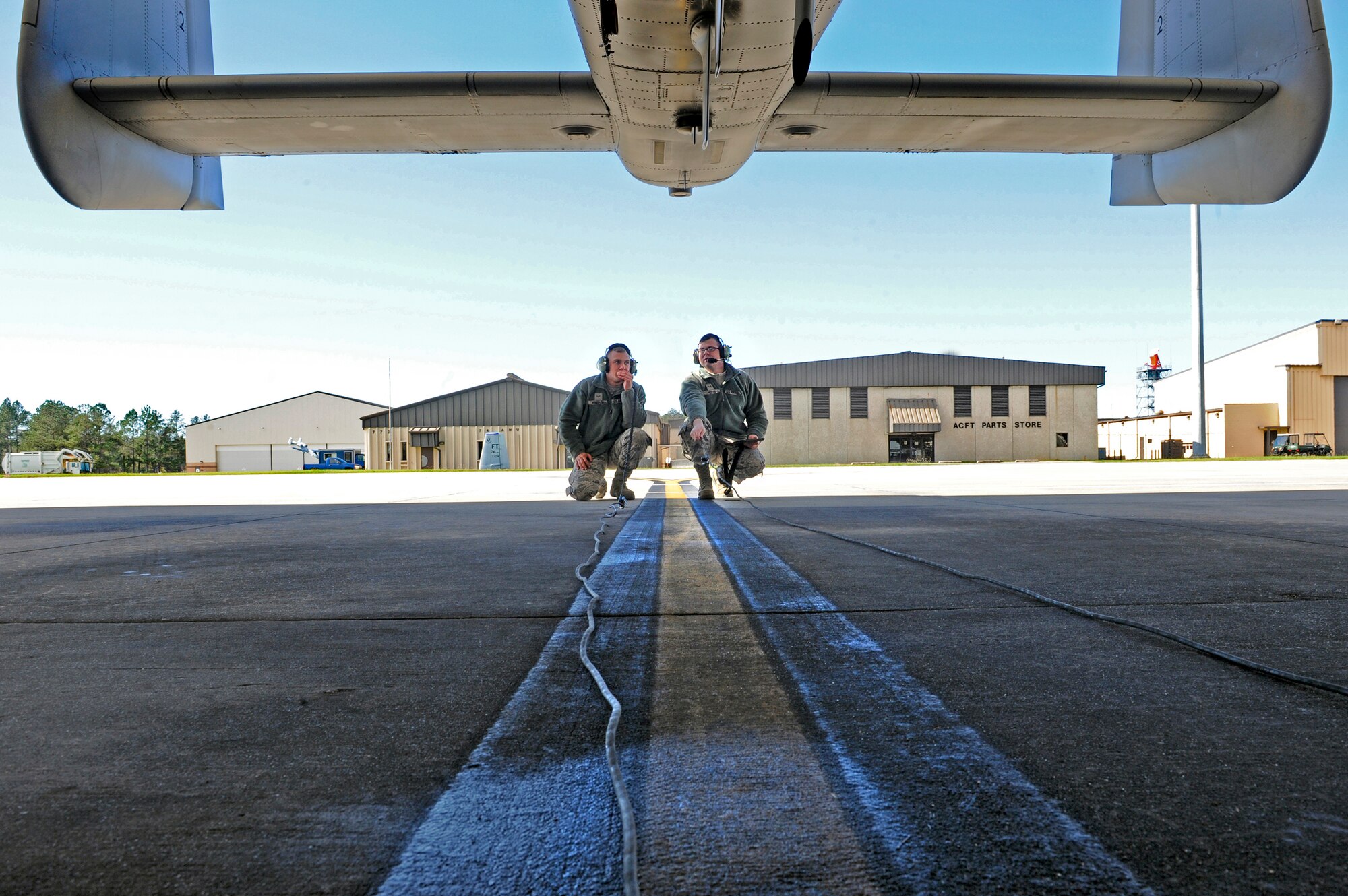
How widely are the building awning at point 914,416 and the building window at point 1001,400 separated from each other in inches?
125

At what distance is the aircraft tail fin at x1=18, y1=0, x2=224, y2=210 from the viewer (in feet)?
17.8

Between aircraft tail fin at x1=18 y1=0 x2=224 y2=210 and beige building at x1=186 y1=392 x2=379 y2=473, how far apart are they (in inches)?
2060

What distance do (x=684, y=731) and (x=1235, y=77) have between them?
7.72 m

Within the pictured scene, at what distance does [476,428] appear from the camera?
136ft

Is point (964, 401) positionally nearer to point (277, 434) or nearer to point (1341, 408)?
point (1341, 408)

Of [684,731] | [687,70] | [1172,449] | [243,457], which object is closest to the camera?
[684,731]

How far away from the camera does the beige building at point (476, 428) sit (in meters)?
40.5

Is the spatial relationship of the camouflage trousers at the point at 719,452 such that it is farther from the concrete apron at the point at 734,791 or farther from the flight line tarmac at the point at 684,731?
the concrete apron at the point at 734,791

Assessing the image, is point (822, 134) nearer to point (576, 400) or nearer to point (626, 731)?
point (576, 400)

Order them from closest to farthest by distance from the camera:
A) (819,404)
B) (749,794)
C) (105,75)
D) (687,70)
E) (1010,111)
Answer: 1. (749,794)
2. (687,70)
3. (105,75)
4. (1010,111)
5. (819,404)

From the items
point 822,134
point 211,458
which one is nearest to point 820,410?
point 822,134

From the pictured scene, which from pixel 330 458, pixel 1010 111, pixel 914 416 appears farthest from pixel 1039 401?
pixel 330 458

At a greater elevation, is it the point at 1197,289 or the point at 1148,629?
the point at 1197,289

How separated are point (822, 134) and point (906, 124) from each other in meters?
0.72
